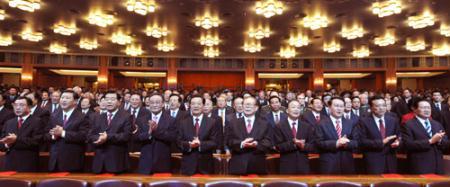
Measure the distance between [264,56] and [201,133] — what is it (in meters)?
15.3

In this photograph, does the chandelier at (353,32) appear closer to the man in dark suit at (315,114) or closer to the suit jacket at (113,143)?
the man in dark suit at (315,114)

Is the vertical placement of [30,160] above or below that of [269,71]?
below

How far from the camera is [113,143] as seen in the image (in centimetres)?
396

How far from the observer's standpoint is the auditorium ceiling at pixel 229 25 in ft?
30.3

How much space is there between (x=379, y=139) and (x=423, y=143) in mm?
452

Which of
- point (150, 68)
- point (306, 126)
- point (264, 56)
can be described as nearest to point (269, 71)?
point (264, 56)

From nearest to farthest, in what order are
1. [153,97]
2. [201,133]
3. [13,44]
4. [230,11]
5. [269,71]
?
[201,133]
[153,97]
[230,11]
[13,44]
[269,71]

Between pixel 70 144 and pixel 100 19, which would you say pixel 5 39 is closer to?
pixel 100 19

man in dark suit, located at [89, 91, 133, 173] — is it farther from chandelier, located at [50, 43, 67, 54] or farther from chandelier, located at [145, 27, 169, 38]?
chandelier, located at [50, 43, 67, 54]

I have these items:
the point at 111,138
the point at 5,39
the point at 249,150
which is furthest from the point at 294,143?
the point at 5,39

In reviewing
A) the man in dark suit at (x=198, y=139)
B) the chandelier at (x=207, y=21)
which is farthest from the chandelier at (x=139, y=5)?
the man in dark suit at (x=198, y=139)

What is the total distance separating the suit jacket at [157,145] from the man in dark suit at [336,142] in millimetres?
Result: 1883

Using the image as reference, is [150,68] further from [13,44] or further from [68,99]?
[68,99]

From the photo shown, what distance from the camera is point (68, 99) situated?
161 inches
